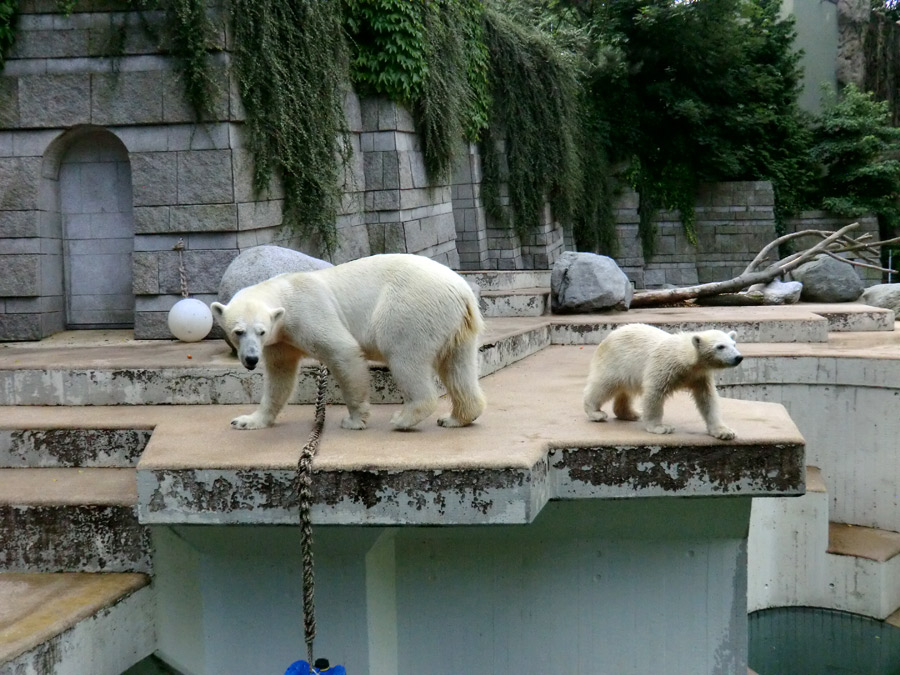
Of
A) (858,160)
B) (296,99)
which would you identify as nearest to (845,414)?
(296,99)

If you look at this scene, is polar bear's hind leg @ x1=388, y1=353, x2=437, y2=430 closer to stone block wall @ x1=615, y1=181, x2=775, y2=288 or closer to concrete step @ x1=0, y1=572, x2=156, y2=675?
concrete step @ x1=0, y1=572, x2=156, y2=675

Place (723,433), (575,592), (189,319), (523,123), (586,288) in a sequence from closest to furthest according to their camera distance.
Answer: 1. (723,433)
2. (575,592)
3. (189,319)
4. (586,288)
5. (523,123)

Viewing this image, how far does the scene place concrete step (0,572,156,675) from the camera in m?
2.86

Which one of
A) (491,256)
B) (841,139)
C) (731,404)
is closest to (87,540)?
(731,404)

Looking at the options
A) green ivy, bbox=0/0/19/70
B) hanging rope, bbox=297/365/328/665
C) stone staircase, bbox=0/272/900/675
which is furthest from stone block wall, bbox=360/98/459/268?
hanging rope, bbox=297/365/328/665

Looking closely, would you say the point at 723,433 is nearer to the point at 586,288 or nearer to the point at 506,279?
the point at 586,288

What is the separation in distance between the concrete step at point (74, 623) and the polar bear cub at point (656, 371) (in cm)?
194

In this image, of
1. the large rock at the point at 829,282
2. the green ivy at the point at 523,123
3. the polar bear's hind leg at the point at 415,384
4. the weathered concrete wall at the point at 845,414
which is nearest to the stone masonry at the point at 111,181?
the polar bear's hind leg at the point at 415,384

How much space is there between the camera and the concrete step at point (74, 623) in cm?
286

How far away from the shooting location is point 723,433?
3.33 meters

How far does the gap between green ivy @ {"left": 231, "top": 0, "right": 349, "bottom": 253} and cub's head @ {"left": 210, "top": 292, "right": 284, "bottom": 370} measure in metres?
3.32

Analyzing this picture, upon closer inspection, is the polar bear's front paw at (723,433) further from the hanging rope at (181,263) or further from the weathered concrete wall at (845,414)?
the hanging rope at (181,263)

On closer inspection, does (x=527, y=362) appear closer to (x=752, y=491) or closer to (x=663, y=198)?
(x=752, y=491)

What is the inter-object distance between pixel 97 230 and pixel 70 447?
296cm
